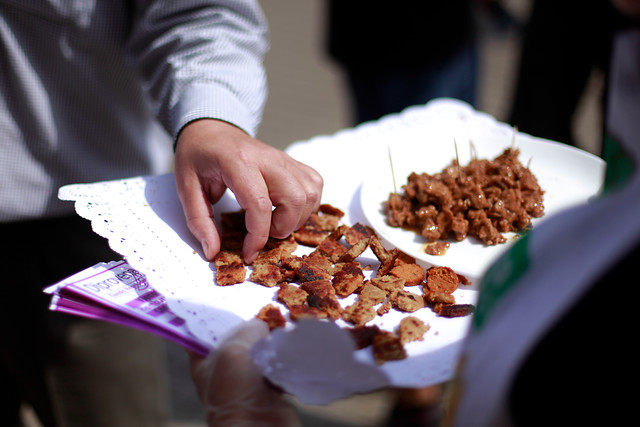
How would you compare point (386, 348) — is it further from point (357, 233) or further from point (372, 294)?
point (357, 233)

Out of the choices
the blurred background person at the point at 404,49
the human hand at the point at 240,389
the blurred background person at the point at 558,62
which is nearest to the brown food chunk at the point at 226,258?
the human hand at the point at 240,389

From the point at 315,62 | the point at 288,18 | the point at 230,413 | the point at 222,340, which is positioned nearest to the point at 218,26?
the point at 222,340

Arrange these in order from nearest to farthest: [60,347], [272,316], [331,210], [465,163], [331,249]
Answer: [272,316], [331,249], [331,210], [465,163], [60,347]

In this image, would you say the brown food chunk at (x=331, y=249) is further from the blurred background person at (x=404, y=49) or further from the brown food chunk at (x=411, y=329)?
the blurred background person at (x=404, y=49)

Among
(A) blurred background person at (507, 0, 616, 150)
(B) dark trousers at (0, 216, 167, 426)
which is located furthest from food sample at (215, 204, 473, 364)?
(A) blurred background person at (507, 0, 616, 150)

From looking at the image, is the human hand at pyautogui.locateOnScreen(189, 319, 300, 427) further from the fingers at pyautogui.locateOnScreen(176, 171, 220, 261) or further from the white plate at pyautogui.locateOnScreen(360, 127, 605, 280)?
the white plate at pyautogui.locateOnScreen(360, 127, 605, 280)

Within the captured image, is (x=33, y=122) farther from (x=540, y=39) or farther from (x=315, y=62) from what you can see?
(x=315, y=62)

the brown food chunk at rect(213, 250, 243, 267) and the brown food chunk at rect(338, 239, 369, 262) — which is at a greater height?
the brown food chunk at rect(338, 239, 369, 262)

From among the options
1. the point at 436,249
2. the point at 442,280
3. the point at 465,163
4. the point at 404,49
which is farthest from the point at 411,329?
the point at 404,49
